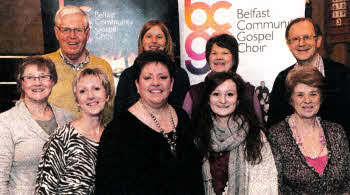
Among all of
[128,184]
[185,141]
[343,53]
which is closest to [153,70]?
[185,141]

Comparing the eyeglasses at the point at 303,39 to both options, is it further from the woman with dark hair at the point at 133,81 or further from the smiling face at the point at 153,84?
the smiling face at the point at 153,84

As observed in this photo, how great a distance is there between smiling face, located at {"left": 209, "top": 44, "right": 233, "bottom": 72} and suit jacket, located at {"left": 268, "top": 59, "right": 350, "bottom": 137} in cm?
62

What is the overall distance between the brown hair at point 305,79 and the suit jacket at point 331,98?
0.62 m

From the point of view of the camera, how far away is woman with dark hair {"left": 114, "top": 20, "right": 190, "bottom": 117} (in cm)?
314

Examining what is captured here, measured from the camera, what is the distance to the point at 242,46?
12.4ft

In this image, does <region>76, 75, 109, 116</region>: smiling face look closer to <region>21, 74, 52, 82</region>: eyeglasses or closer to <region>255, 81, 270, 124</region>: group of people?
<region>21, 74, 52, 82</region>: eyeglasses

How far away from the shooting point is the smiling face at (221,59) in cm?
306

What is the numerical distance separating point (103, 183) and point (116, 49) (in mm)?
1886

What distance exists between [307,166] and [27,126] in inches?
77.9

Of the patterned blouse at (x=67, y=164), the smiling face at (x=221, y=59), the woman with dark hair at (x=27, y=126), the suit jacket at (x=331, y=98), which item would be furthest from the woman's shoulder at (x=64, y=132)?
the suit jacket at (x=331, y=98)

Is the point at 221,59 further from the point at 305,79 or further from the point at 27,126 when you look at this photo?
the point at 27,126

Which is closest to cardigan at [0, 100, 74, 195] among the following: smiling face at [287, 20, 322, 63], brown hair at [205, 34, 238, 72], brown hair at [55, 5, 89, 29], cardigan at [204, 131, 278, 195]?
brown hair at [55, 5, 89, 29]

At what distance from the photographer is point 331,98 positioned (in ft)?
10.8

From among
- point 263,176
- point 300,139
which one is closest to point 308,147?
point 300,139
